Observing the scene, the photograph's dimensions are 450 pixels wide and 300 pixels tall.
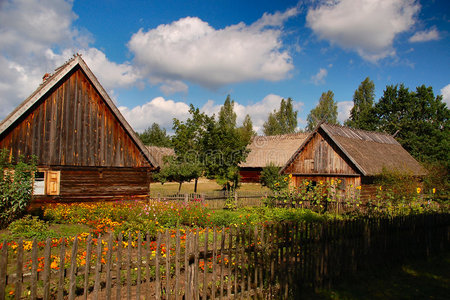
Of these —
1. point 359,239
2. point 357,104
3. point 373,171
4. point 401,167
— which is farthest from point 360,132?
point 357,104

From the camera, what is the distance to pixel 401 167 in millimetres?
22484

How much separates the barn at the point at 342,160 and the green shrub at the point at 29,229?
46.1 feet

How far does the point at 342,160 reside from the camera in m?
19.5

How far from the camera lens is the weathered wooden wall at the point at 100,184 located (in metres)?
14.3

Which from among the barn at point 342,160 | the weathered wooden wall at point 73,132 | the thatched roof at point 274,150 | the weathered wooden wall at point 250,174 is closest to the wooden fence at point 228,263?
the weathered wooden wall at point 73,132

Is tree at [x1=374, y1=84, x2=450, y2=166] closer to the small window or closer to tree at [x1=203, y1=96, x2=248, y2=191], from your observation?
tree at [x1=203, y1=96, x2=248, y2=191]

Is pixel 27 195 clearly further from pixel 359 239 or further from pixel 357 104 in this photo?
pixel 357 104

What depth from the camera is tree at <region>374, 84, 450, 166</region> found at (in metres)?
38.1

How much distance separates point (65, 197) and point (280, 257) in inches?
485

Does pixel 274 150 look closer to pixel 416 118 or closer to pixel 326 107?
pixel 416 118

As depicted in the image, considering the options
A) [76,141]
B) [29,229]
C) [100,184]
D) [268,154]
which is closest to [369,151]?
[268,154]

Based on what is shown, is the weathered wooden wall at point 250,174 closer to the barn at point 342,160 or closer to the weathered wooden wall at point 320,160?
the barn at point 342,160

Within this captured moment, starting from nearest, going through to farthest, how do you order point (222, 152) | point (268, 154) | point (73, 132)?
point (73, 132)
point (222, 152)
point (268, 154)

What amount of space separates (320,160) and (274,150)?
1856 cm
